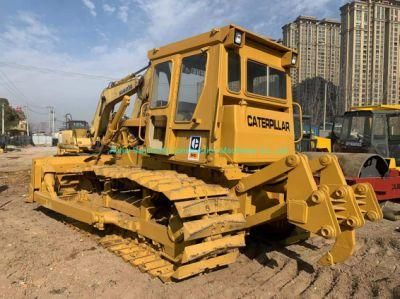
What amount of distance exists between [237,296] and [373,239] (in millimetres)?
2651

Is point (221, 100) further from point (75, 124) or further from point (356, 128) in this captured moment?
point (75, 124)

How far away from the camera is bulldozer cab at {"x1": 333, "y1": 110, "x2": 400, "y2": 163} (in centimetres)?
1073

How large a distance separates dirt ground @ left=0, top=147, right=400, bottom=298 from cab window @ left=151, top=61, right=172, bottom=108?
7.19ft

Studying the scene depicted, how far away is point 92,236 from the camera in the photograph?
641cm

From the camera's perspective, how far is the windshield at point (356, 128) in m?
11.0

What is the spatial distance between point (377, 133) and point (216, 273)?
763 centimetres

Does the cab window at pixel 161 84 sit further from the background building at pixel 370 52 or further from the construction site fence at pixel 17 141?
the construction site fence at pixel 17 141

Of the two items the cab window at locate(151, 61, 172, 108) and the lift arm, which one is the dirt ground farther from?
the lift arm

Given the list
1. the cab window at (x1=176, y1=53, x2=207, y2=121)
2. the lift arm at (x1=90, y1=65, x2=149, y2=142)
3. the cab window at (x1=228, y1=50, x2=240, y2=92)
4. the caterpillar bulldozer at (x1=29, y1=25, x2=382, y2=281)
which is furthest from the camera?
the lift arm at (x1=90, y1=65, x2=149, y2=142)

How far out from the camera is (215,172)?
5148 mm

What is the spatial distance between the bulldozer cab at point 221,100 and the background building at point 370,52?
72.7 ft

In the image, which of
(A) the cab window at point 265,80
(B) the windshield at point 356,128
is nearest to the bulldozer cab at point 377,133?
(B) the windshield at point 356,128

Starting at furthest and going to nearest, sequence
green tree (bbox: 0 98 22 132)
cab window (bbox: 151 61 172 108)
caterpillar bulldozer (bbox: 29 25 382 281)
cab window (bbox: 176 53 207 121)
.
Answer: green tree (bbox: 0 98 22 132) < cab window (bbox: 151 61 172 108) < cab window (bbox: 176 53 207 121) < caterpillar bulldozer (bbox: 29 25 382 281)

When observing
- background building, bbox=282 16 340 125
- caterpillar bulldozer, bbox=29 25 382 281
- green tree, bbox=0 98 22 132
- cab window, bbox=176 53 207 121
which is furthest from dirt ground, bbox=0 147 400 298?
green tree, bbox=0 98 22 132
